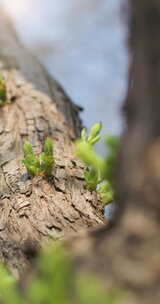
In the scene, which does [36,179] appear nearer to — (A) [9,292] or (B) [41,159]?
(B) [41,159]

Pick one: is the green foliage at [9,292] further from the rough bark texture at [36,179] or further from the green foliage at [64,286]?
the rough bark texture at [36,179]

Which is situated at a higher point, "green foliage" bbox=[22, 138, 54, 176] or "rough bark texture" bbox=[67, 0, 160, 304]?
"green foliage" bbox=[22, 138, 54, 176]

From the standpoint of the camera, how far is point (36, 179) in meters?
1.47

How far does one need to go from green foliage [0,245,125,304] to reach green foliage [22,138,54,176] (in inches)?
29.5

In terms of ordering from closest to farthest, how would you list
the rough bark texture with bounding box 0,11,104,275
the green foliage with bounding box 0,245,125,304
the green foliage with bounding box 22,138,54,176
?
the green foliage with bounding box 0,245,125,304
the rough bark texture with bounding box 0,11,104,275
the green foliage with bounding box 22,138,54,176

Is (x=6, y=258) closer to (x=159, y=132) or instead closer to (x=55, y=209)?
(x=55, y=209)

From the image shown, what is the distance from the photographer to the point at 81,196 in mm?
1402

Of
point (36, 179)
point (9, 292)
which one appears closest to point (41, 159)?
point (36, 179)

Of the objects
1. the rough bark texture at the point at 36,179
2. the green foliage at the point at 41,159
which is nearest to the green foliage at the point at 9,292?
the rough bark texture at the point at 36,179

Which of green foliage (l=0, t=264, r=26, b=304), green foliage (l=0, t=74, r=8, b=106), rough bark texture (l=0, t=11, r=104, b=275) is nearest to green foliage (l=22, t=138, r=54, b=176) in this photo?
rough bark texture (l=0, t=11, r=104, b=275)

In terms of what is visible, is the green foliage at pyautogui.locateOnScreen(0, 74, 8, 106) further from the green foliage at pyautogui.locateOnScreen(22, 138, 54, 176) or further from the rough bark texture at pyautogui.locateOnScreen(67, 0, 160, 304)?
the rough bark texture at pyautogui.locateOnScreen(67, 0, 160, 304)

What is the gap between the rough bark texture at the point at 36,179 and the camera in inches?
49.4

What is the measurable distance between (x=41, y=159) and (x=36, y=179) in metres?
0.06

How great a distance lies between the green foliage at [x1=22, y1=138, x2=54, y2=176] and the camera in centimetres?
143
